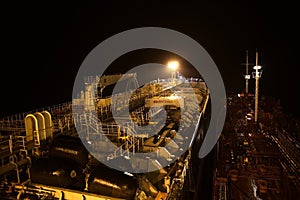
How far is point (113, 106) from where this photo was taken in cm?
1359

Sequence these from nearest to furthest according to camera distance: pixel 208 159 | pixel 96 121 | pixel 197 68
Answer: pixel 96 121 → pixel 208 159 → pixel 197 68

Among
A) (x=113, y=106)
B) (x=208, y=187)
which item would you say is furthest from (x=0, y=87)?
(x=208, y=187)

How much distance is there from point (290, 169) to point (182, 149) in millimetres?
3722

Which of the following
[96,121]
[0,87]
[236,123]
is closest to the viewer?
[96,121]

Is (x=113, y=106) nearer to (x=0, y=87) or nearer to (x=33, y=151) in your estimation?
(x=33, y=151)

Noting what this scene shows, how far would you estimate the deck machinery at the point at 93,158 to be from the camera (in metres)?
6.28

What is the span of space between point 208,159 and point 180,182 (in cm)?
716

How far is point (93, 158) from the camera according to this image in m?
7.58

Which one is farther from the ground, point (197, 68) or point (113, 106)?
point (197, 68)

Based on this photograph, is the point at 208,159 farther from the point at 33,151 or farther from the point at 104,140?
the point at 33,151

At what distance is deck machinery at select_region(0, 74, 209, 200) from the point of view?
20.6 feet

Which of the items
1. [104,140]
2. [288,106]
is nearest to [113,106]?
[104,140]

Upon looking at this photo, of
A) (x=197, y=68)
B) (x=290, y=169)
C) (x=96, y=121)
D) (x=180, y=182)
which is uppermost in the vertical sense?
(x=197, y=68)

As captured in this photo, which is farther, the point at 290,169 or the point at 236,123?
the point at 236,123
